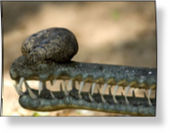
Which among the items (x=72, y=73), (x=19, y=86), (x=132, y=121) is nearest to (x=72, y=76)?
(x=72, y=73)

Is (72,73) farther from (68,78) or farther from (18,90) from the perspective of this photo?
(18,90)

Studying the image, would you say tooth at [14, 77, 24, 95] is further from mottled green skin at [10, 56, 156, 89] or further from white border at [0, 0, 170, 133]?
white border at [0, 0, 170, 133]

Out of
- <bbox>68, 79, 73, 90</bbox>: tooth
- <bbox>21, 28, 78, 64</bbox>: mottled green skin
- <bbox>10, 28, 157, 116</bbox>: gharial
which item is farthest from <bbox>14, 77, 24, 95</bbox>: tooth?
<bbox>68, 79, 73, 90</bbox>: tooth

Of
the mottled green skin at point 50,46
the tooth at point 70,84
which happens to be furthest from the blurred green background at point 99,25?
the tooth at point 70,84

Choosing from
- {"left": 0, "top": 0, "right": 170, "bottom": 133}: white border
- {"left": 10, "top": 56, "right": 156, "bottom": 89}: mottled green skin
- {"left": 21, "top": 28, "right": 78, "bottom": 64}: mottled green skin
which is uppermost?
{"left": 21, "top": 28, "right": 78, "bottom": 64}: mottled green skin

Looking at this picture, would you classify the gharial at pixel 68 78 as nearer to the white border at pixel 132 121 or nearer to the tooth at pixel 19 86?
the tooth at pixel 19 86

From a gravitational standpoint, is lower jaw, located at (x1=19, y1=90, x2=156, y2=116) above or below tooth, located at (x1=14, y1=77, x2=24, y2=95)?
below

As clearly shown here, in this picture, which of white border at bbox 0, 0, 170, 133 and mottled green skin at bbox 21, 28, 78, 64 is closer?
mottled green skin at bbox 21, 28, 78, 64

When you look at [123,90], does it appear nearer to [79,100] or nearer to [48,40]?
[79,100]

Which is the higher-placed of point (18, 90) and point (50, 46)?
point (50, 46)
